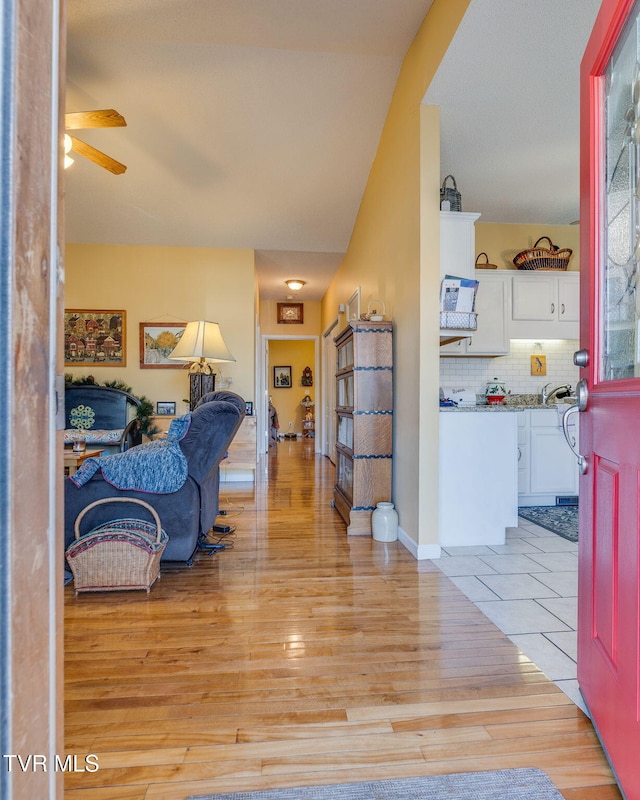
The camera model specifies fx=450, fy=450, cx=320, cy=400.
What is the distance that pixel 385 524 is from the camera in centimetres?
316

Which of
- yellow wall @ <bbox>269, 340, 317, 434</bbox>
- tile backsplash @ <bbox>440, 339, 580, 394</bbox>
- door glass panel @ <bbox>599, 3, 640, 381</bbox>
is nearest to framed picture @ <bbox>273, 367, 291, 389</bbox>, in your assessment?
yellow wall @ <bbox>269, 340, 317, 434</bbox>

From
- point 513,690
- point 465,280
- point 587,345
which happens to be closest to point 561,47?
point 465,280

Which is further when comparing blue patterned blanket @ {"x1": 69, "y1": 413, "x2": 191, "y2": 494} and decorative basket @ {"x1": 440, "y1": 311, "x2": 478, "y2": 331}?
decorative basket @ {"x1": 440, "y1": 311, "x2": 478, "y2": 331}

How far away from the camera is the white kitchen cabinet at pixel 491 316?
4199 millimetres

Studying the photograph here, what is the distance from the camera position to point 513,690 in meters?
1.52

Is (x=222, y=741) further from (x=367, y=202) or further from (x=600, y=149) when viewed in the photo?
(x=367, y=202)

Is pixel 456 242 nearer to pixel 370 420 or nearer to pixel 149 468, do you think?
pixel 370 420

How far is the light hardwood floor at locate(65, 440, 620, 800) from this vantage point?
3.92 ft

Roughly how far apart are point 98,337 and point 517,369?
480 cm

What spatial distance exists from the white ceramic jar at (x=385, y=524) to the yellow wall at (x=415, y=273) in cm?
7

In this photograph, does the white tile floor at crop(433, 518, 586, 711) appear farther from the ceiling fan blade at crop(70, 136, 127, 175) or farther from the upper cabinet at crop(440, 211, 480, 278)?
the ceiling fan blade at crop(70, 136, 127, 175)

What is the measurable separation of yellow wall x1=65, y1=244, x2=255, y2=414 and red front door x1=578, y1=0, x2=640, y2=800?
4503mm

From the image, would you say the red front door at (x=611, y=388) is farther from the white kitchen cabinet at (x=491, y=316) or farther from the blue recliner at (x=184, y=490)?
the white kitchen cabinet at (x=491, y=316)

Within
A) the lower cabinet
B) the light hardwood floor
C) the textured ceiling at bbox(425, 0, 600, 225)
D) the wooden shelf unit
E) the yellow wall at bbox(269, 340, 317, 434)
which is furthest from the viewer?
the yellow wall at bbox(269, 340, 317, 434)
